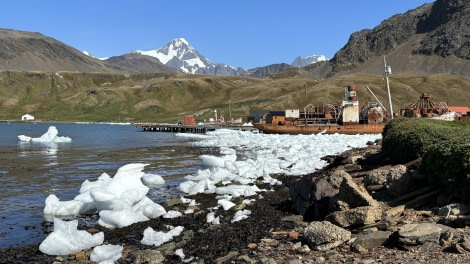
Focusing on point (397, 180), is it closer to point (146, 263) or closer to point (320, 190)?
point (320, 190)

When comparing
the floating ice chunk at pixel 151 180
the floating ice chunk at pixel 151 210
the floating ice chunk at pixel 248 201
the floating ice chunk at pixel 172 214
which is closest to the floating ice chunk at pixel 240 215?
the floating ice chunk at pixel 248 201

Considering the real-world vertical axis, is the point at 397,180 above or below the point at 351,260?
above

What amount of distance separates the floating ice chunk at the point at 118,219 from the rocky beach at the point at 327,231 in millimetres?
368

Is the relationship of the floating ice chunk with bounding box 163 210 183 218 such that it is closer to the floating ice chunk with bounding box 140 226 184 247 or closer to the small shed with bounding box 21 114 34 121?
the floating ice chunk with bounding box 140 226 184 247

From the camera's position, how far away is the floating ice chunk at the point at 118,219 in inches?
492

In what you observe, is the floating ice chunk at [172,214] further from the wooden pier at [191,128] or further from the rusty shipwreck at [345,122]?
the wooden pier at [191,128]

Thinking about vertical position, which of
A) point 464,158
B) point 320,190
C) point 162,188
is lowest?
point 162,188

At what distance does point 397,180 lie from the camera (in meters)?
11.6

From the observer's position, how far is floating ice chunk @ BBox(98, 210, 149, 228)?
12492 millimetres

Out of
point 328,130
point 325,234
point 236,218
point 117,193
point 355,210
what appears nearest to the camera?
point 325,234

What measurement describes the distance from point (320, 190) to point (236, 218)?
9.32 ft

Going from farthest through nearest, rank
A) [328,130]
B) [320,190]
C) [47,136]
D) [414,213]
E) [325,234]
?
[328,130], [47,136], [320,190], [414,213], [325,234]

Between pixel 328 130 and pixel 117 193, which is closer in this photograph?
pixel 117 193

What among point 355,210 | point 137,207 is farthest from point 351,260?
point 137,207
